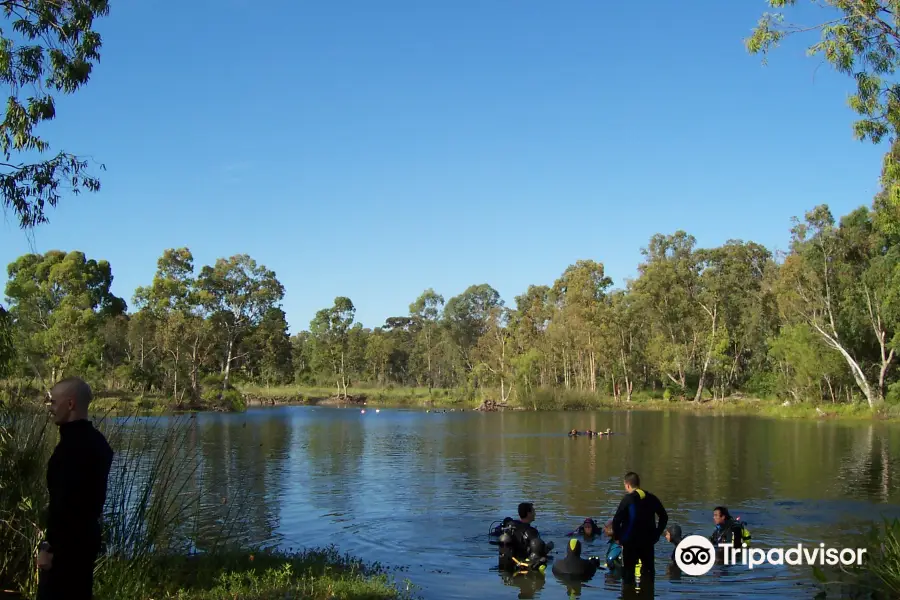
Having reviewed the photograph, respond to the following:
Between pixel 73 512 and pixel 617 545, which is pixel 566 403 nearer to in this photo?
pixel 617 545

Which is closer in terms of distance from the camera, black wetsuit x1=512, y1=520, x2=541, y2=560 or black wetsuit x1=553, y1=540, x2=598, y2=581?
black wetsuit x1=553, y1=540, x2=598, y2=581

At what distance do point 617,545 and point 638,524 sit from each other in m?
2.85

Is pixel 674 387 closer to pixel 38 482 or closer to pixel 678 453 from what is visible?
pixel 678 453

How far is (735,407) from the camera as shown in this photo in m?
72.0

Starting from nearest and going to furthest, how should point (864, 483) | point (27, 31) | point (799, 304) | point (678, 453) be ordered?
point (27, 31) → point (864, 483) → point (678, 453) → point (799, 304)

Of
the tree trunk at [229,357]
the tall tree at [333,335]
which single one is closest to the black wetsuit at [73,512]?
the tree trunk at [229,357]

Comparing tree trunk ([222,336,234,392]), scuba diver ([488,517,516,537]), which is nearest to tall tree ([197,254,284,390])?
tree trunk ([222,336,234,392])

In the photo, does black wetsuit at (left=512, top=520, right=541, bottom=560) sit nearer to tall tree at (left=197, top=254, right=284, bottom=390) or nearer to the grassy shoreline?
the grassy shoreline

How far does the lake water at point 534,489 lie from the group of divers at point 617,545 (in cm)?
29

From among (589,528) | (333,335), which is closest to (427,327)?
(333,335)

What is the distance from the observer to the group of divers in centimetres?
1067

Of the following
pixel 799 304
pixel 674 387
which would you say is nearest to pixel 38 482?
pixel 799 304

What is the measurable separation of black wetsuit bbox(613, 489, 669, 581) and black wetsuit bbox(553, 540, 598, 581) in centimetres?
175

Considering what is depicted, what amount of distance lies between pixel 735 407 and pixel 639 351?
1909cm
